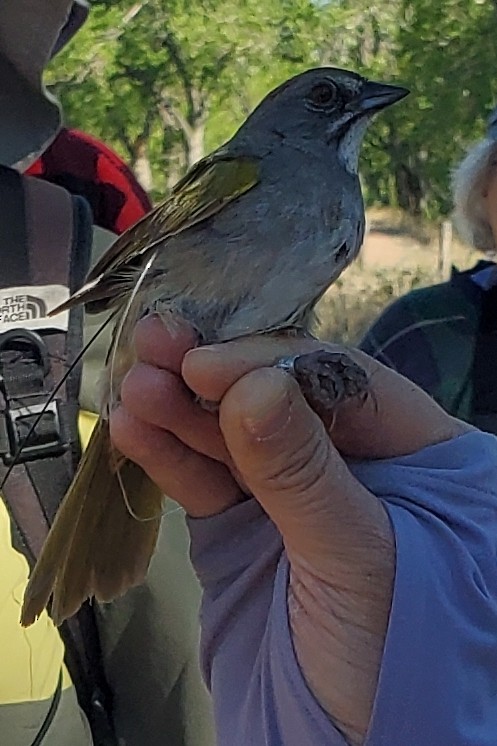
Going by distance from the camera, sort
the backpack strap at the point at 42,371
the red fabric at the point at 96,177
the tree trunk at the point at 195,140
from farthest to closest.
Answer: the tree trunk at the point at 195,140 → the red fabric at the point at 96,177 → the backpack strap at the point at 42,371

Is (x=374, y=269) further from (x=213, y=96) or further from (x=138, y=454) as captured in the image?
(x=138, y=454)

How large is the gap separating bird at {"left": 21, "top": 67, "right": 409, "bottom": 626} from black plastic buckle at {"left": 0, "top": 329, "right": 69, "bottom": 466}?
Answer: 3.3 inches

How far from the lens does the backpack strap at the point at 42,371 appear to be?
1.11m

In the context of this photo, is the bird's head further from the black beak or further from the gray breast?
the gray breast

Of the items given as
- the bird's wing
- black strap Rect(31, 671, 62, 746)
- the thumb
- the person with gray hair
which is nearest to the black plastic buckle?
the bird's wing

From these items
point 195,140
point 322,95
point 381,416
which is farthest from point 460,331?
point 195,140

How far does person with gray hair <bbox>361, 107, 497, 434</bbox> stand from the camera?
1.82 meters

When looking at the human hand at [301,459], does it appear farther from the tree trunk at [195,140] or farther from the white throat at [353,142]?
the tree trunk at [195,140]

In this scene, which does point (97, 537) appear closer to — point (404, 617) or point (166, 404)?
point (166, 404)

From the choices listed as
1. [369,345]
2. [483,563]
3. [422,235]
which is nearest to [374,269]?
[422,235]

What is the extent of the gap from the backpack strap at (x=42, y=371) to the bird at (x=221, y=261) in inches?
3.3

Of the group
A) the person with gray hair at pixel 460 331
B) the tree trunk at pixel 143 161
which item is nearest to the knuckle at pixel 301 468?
the person with gray hair at pixel 460 331

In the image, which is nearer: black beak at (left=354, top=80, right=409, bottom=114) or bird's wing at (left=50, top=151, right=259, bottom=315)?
bird's wing at (left=50, top=151, right=259, bottom=315)

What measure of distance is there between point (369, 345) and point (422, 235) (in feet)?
12.9
